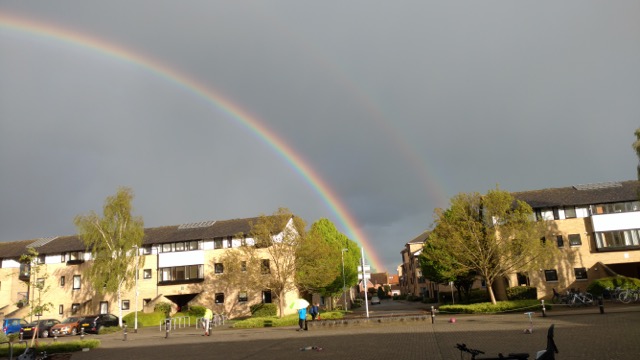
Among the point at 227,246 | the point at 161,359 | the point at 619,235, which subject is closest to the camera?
the point at 161,359

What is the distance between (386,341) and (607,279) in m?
30.3

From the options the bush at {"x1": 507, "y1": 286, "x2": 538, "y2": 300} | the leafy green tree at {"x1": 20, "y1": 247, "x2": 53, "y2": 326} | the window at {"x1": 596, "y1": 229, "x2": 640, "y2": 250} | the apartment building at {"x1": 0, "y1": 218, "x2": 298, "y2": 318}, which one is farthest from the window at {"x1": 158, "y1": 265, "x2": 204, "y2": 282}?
the window at {"x1": 596, "y1": 229, "x2": 640, "y2": 250}

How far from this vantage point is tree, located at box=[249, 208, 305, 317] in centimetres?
3859

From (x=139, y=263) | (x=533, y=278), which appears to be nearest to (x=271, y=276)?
(x=139, y=263)

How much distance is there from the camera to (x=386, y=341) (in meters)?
19.1

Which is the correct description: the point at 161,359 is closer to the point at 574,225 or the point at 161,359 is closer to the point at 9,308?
the point at 574,225

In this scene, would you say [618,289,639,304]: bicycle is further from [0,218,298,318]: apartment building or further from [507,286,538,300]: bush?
[0,218,298,318]: apartment building

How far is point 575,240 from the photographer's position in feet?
153

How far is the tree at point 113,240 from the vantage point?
46.4 metres

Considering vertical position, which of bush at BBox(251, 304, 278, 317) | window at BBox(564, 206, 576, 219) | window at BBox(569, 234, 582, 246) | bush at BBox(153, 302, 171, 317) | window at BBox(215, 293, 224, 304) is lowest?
bush at BBox(251, 304, 278, 317)

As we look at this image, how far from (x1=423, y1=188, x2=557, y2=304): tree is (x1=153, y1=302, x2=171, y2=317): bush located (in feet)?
101

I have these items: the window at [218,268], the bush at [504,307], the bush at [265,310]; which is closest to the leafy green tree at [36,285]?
the bush at [265,310]

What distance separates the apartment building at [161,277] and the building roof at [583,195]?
28803 mm

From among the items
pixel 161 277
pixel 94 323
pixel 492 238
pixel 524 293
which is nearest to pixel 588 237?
pixel 524 293
